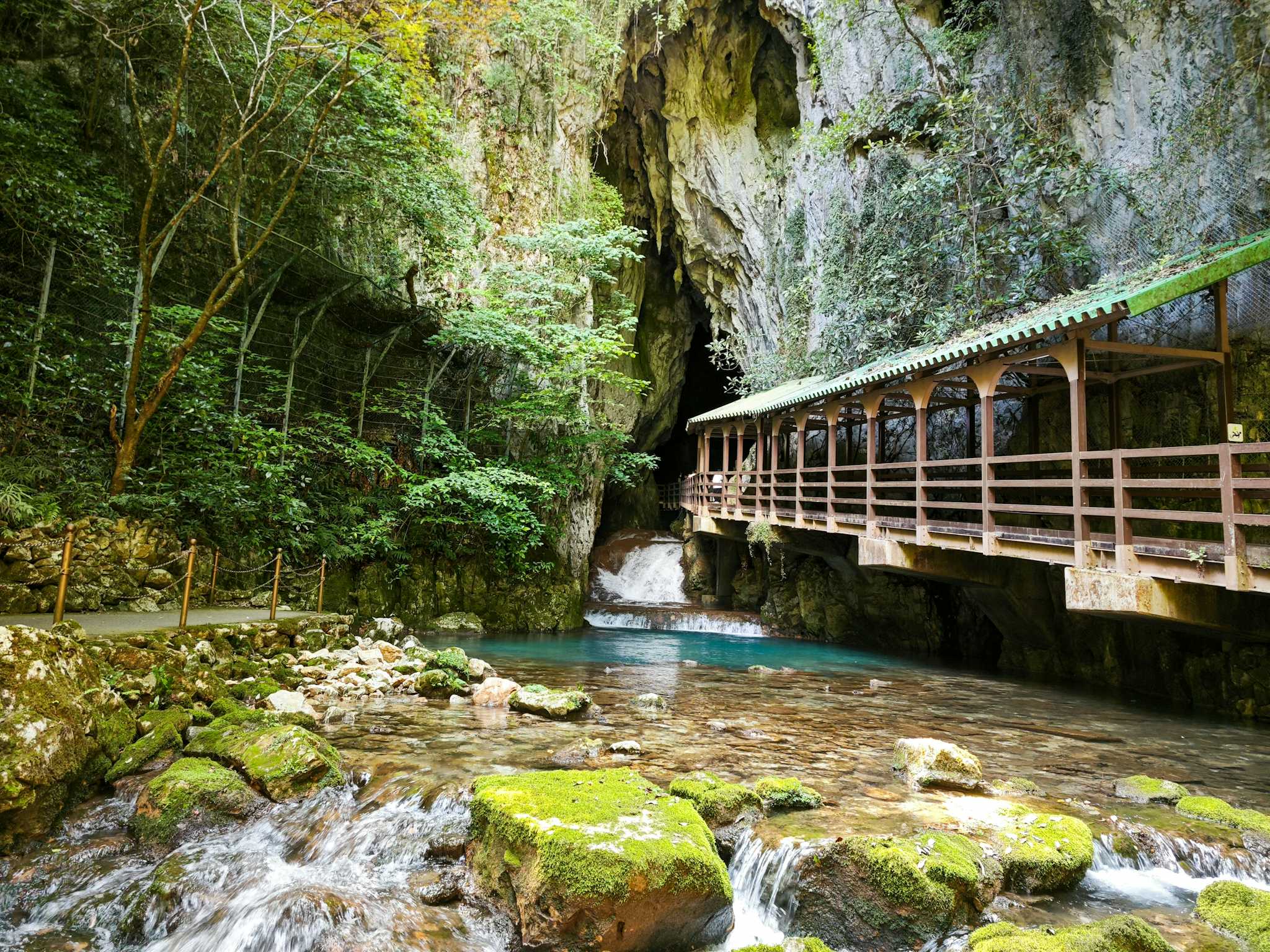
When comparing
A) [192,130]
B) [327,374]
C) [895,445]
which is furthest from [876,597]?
[192,130]

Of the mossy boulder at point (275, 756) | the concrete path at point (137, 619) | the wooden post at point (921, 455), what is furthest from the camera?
the wooden post at point (921, 455)

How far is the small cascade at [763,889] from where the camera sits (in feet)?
12.5

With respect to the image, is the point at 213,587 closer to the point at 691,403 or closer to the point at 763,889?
the point at 763,889

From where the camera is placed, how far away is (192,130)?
10.5 metres

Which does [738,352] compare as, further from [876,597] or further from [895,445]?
[876,597]

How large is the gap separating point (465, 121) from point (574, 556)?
11.7 metres

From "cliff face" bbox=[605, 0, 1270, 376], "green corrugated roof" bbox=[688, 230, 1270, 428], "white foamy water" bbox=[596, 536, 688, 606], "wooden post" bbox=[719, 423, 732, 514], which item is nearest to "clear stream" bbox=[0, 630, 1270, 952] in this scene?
"green corrugated roof" bbox=[688, 230, 1270, 428]

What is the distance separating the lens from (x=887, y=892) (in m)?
3.68

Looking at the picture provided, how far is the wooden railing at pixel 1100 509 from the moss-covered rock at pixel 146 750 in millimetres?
8772

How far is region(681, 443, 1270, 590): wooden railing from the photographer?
6043 millimetres

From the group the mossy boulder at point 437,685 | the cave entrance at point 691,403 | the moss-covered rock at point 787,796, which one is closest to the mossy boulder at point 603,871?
the moss-covered rock at point 787,796

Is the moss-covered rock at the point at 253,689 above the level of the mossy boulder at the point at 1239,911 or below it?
above

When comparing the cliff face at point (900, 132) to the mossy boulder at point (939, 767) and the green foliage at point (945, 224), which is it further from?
the mossy boulder at point (939, 767)

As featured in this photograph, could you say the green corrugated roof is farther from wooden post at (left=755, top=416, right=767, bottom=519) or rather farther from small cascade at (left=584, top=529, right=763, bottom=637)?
small cascade at (left=584, top=529, right=763, bottom=637)
